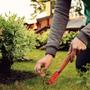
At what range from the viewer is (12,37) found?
1492 centimetres

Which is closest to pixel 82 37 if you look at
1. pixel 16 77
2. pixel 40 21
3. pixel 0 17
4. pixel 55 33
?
pixel 55 33

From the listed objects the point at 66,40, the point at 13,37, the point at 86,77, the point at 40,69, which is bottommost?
the point at 66,40

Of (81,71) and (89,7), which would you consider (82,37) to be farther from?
(81,71)

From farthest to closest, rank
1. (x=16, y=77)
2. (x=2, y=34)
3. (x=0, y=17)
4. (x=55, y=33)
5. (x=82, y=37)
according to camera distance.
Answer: (x=0, y=17) → (x=2, y=34) → (x=16, y=77) → (x=55, y=33) → (x=82, y=37)

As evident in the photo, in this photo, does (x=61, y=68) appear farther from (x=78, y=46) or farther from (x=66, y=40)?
(x=66, y=40)

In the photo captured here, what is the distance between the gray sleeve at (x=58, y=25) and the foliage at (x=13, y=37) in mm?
11487

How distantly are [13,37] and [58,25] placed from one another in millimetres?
11690

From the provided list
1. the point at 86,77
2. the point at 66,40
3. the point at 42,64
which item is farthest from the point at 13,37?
the point at 42,64

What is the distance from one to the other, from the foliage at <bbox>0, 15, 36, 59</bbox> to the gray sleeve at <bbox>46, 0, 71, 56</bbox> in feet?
37.7

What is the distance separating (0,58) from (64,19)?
12.5 m

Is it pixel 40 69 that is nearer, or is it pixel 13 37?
pixel 40 69

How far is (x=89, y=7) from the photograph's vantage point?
3336 mm

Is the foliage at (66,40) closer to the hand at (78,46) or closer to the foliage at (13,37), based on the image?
the foliage at (13,37)

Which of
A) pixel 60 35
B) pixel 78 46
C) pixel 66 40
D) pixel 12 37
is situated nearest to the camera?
pixel 78 46
